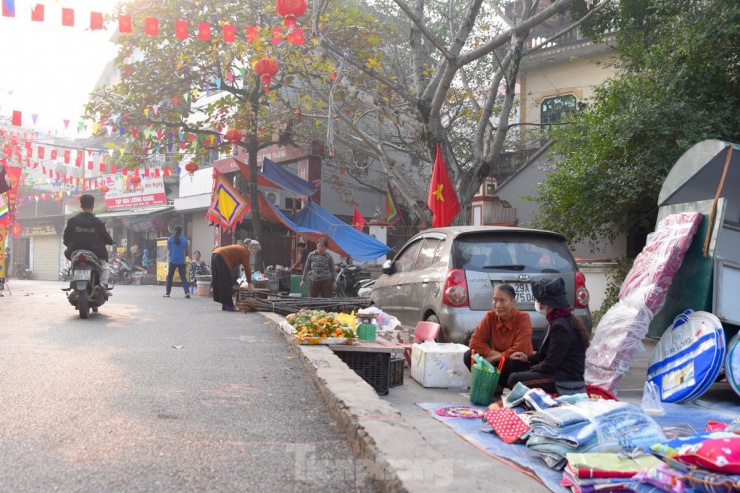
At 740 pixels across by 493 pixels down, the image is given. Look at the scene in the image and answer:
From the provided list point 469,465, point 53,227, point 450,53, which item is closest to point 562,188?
point 450,53

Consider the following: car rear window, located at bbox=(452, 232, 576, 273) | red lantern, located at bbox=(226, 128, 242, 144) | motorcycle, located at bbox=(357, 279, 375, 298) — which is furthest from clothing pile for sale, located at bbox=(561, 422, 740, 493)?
red lantern, located at bbox=(226, 128, 242, 144)

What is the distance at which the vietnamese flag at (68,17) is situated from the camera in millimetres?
11758

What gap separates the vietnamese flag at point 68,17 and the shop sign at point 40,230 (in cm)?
3237

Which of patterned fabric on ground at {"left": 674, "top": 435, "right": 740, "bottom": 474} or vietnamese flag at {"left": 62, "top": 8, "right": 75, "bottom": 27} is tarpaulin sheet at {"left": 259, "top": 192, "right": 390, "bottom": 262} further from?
patterned fabric on ground at {"left": 674, "top": 435, "right": 740, "bottom": 474}

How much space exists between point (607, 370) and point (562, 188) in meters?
5.27

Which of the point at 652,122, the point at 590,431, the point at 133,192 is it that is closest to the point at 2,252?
the point at 652,122

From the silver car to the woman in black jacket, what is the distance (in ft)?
4.75

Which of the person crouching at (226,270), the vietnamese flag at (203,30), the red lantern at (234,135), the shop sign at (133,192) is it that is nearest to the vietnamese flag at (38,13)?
the vietnamese flag at (203,30)

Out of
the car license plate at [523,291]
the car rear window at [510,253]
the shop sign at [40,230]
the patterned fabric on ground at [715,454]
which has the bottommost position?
the patterned fabric on ground at [715,454]

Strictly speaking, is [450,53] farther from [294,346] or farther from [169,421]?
[169,421]

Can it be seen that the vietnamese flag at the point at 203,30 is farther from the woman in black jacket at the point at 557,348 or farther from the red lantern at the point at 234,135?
the woman in black jacket at the point at 557,348

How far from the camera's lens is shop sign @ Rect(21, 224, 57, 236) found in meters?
41.1

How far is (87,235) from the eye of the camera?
1012cm

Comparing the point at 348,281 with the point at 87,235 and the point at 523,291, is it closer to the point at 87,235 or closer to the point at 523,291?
the point at 87,235
